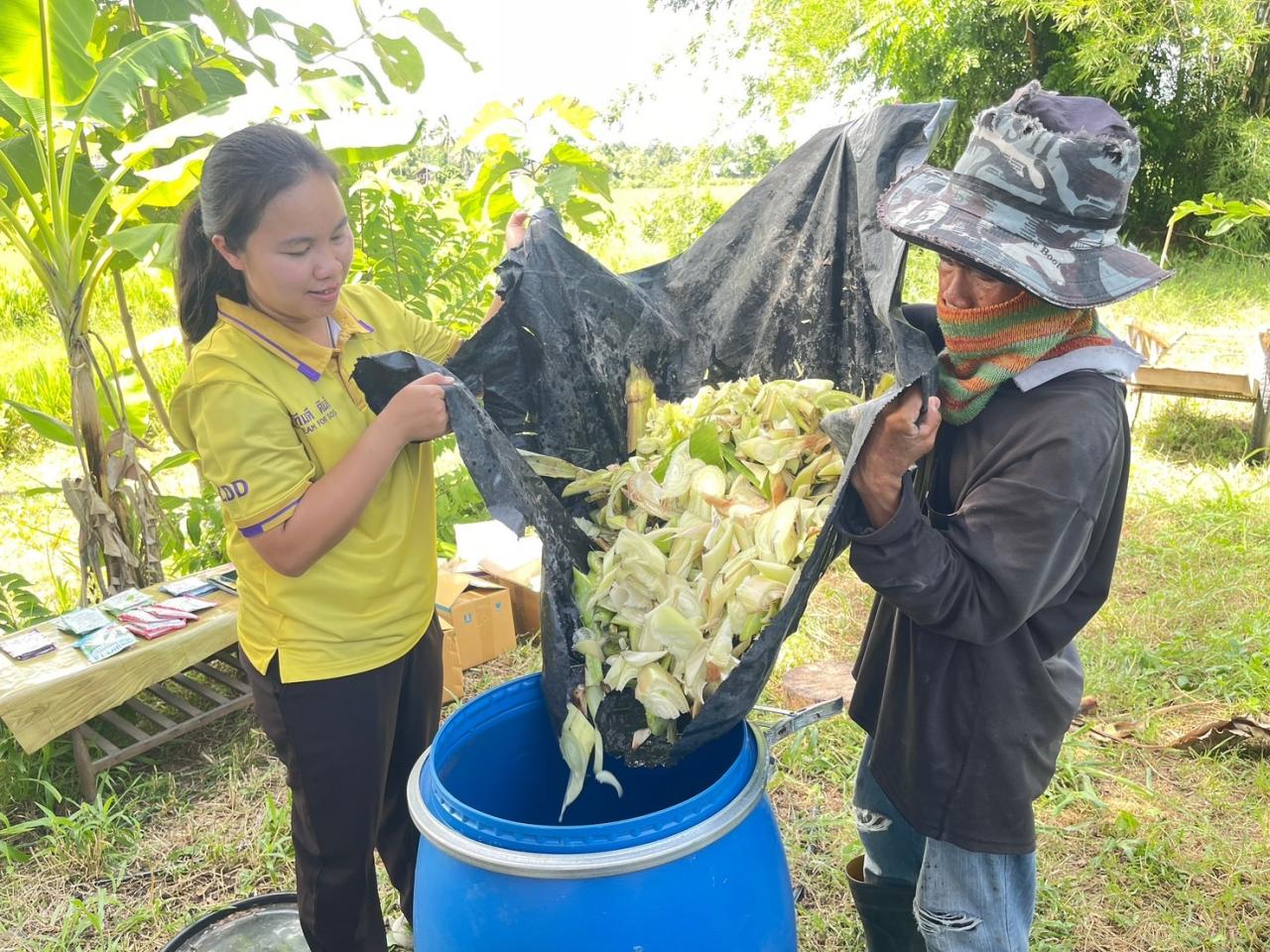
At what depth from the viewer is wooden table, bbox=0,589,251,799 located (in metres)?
2.71

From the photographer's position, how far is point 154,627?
302cm

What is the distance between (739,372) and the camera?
6.42ft

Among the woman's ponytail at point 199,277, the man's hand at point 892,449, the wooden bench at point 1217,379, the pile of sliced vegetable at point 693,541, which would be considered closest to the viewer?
the man's hand at point 892,449

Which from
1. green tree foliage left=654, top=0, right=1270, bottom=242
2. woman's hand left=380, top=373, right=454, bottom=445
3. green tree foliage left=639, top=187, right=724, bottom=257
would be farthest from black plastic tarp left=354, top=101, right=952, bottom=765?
green tree foliage left=654, top=0, right=1270, bottom=242

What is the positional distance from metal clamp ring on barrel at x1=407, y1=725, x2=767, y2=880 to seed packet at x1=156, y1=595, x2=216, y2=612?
2189mm

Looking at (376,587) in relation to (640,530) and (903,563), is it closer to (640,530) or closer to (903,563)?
(640,530)

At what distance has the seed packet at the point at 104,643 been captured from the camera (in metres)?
2.86

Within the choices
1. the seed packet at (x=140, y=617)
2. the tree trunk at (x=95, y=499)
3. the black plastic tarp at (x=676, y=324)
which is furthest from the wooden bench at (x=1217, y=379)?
the tree trunk at (x=95, y=499)

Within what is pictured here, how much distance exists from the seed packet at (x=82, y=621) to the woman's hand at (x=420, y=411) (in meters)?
2.13

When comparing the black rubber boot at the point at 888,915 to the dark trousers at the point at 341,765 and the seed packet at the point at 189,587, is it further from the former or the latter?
the seed packet at the point at 189,587

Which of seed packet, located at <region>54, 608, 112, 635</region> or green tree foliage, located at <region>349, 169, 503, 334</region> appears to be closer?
seed packet, located at <region>54, 608, 112, 635</region>

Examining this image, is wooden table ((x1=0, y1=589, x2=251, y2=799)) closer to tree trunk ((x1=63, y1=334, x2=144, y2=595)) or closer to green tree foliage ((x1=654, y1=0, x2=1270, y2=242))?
tree trunk ((x1=63, y1=334, x2=144, y2=595))

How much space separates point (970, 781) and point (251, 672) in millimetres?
1358

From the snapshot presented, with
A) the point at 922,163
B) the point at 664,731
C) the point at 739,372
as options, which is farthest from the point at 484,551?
the point at 922,163
